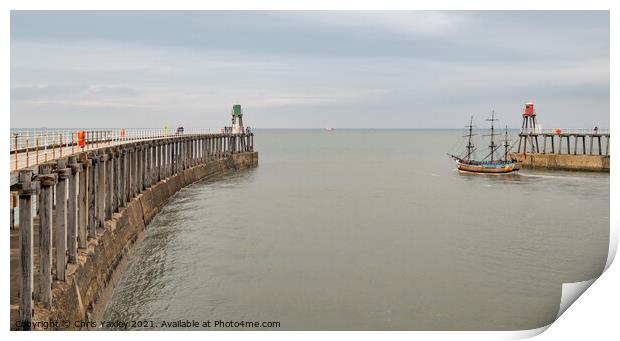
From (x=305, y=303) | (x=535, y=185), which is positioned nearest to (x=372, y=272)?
(x=305, y=303)

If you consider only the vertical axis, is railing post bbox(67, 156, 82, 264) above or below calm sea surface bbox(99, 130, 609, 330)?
above

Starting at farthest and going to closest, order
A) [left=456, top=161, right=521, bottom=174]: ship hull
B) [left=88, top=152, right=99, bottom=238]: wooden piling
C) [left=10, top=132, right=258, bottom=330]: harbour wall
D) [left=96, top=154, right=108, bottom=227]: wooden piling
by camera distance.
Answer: [left=456, top=161, right=521, bottom=174]: ship hull < [left=96, top=154, right=108, bottom=227]: wooden piling < [left=88, top=152, right=99, bottom=238]: wooden piling < [left=10, top=132, right=258, bottom=330]: harbour wall

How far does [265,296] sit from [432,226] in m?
18.0

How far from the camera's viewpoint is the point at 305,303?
20516 mm

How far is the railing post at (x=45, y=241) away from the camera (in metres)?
14.2

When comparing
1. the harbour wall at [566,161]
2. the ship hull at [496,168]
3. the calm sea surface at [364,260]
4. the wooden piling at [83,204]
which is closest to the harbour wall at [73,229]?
the wooden piling at [83,204]

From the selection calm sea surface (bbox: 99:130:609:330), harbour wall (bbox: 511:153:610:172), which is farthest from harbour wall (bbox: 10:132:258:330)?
harbour wall (bbox: 511:153:610:172)

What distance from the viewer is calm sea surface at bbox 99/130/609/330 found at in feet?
64.8

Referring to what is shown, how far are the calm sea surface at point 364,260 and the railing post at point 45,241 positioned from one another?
16.5 ft

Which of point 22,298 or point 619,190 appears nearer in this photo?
point 22,298

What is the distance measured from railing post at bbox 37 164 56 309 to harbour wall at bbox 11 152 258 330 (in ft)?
1.24

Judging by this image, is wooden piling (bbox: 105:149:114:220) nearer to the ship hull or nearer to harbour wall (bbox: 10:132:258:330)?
harbour wall (bbox: 10:132:258:330)

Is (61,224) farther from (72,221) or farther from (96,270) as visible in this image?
(96,270)
